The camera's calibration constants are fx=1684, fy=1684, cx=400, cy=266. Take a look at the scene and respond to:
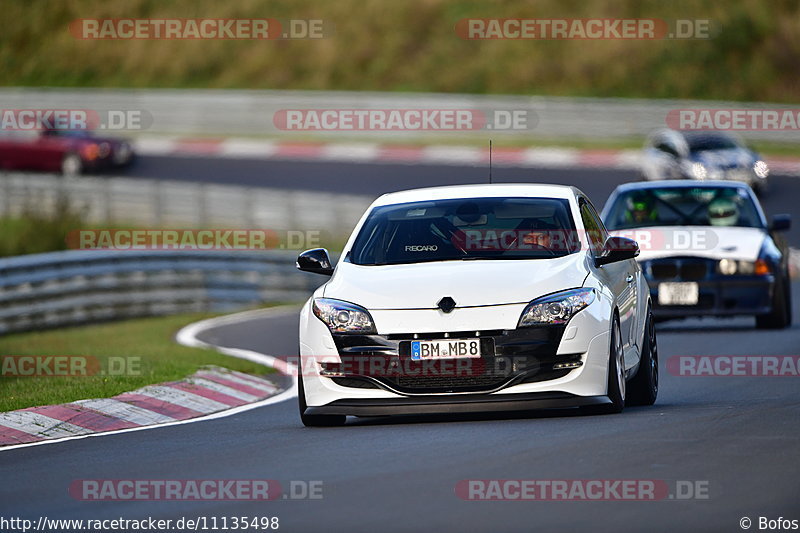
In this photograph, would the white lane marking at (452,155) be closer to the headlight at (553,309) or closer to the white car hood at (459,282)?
the white car hood at (459,282)

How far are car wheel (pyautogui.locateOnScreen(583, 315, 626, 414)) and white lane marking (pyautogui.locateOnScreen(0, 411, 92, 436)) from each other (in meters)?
3.42

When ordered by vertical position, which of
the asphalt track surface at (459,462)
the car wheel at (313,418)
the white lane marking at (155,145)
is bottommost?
the asphalt track surface at (459,462)

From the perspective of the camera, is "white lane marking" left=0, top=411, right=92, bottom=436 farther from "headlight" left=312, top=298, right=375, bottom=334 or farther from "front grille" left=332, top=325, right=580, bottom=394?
"front grille" left=332, top=325, right=580, bottom=394

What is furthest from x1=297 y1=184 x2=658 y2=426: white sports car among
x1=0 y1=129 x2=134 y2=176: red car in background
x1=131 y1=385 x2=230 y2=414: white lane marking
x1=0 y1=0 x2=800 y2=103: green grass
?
x1=0 y1=0 x2=800 y2=103: green grass

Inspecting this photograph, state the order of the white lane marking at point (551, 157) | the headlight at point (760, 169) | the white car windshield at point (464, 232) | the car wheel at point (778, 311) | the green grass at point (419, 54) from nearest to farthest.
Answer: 1. the white car windshield at point (464, 232)
2. the car wheel at point (778, 311)
3. the headlight at point (760, 169)
4. the white lane marking at point (551, 157)
5. the green grass at point (419, 54)

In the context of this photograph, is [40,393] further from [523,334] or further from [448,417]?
[523,334]

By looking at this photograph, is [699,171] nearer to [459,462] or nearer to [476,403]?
[476,403]

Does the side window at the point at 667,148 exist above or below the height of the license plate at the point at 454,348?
above

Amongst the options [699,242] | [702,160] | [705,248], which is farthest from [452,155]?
[705,248]

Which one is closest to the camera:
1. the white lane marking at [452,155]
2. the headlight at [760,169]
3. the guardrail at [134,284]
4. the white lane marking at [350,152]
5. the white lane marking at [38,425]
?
the white lane marking at [38,425]

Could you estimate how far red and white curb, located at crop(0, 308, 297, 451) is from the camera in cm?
1111

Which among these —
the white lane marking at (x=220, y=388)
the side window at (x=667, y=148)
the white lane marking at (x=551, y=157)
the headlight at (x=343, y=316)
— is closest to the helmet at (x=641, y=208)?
the white lane marking at (x=220, y=388)

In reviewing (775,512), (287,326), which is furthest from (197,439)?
(287,326)

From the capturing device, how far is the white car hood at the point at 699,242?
57.7ft
